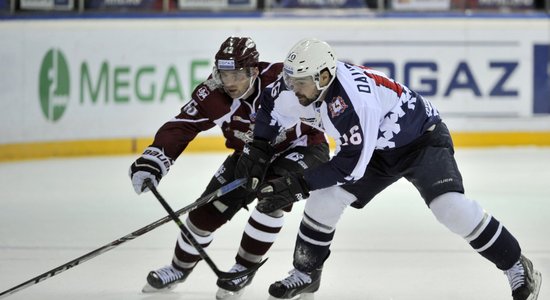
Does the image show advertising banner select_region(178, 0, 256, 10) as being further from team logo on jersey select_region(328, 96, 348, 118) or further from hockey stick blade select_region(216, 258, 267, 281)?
team logo on jersey select_region(328, 96, 348, 118)

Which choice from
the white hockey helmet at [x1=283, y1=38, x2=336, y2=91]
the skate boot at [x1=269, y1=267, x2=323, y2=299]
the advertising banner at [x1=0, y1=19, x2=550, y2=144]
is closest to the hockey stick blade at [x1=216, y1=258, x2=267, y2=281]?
the skate boot at [x1=269, y1=267, x2=323, y2=299]

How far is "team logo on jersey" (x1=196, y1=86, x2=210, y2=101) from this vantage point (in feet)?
12.7

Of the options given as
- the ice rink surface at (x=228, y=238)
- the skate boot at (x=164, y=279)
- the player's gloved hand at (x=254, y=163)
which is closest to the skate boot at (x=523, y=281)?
the ice rink surface at (x=228, y=238)

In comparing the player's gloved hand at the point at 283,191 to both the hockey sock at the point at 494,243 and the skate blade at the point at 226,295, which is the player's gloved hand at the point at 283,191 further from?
the hockey sock at the point at 494,243

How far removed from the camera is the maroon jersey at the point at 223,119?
152 inches

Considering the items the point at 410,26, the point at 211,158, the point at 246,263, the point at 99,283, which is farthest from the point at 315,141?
the point at 410,26

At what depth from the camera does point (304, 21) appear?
26.9ft

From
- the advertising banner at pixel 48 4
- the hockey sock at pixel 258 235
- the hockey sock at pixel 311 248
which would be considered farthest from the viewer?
the advertising banner at pixel 48 4

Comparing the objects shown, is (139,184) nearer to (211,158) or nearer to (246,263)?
(246,263)

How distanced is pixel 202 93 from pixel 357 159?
819 millimetres

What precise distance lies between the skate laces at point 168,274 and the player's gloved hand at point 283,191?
25.0 inches

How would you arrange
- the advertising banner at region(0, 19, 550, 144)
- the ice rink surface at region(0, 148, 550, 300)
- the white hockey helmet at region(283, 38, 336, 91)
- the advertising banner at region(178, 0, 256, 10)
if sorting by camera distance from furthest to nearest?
the advertising banner at region(178, 0, 256, 10) < the advertising banner at region(0, 19, 550, 144) < the ice rink surface at region(0, 148, 550, 300) < the white hockey helmet at region(283, 38, 336, 91)

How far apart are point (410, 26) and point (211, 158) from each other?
1990 millimetres

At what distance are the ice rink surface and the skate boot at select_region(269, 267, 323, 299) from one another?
0.19 m
